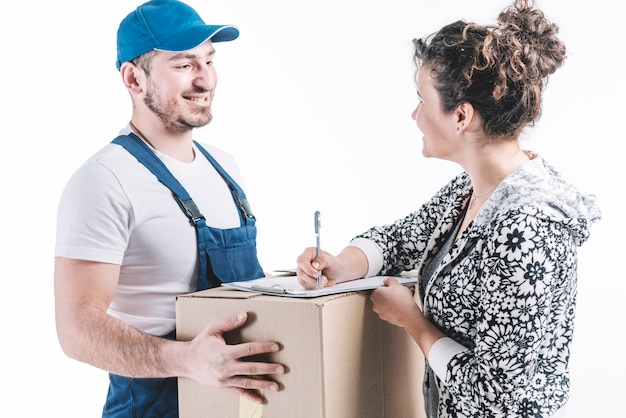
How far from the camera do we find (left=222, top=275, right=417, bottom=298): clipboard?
1.44 m

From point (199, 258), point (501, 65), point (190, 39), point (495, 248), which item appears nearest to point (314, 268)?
point (199, 258)

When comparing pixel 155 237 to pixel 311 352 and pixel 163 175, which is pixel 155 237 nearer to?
pixel 163 175

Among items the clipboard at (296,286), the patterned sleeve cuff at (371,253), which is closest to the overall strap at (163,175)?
the clipboard at (296,286)

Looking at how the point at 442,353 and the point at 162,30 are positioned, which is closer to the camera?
the point at 442,353

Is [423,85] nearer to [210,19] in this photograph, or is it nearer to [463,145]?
[463,145]

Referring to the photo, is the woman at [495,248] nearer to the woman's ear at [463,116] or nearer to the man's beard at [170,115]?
the woman's ear at [463,116]

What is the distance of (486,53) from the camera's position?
56.5 inches

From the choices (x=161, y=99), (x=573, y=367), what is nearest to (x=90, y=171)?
(x=161, y=99)

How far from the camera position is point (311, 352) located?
1.36 meters

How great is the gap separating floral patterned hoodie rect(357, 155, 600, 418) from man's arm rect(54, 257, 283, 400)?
0.37 meters

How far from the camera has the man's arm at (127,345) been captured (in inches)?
55.6

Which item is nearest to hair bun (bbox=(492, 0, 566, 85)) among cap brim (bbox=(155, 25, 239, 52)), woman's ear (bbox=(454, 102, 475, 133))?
woman's ear (bbox=(454, 102, 475, 133))

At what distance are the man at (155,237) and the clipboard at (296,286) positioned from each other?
0.32 ft

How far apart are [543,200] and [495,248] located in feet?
0.44
